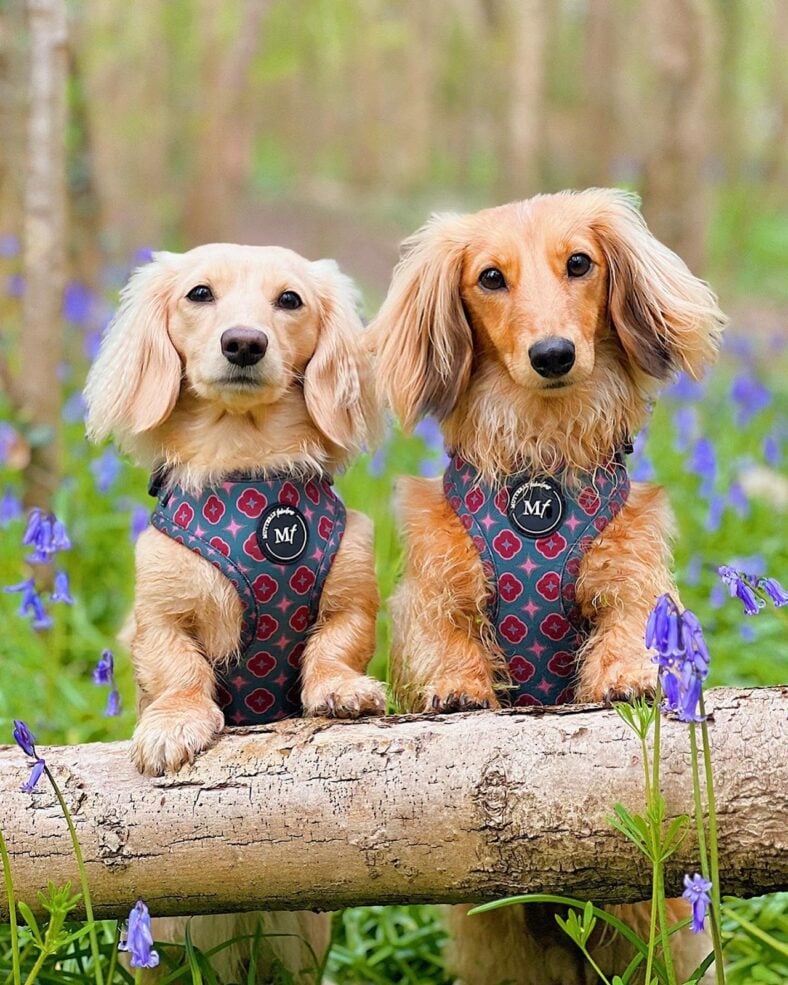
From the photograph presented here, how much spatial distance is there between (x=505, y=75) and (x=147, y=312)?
54.1ft

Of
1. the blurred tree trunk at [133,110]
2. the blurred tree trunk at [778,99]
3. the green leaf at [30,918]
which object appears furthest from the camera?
the blurred tree trunk at [778,99]

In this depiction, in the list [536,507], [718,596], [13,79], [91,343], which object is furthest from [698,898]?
[91,343]

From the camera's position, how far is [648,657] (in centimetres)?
244

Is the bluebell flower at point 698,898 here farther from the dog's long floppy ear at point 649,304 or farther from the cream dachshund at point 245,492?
the dog's long floppy ear at point 649,304

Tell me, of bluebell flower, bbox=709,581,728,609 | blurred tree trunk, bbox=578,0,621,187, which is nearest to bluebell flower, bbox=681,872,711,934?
bluebell flower, bbox=709,581,728,609

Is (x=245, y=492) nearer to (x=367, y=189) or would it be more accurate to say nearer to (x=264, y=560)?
(x=264, y=560)

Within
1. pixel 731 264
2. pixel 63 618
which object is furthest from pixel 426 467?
pixel 731 264

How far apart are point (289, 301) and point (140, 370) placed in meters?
0.37

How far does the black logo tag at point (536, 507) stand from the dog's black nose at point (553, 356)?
27 centimetres

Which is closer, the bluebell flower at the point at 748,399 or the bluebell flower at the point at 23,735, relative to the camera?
the bluebell flower at the point at 23,735

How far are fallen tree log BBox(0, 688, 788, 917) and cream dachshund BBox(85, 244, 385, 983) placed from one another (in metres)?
0.20

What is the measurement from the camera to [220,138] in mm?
11750

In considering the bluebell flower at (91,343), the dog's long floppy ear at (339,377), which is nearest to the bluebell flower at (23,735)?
the dog's long floppy ear at (339,377)

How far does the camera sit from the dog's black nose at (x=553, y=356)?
2402 mm
